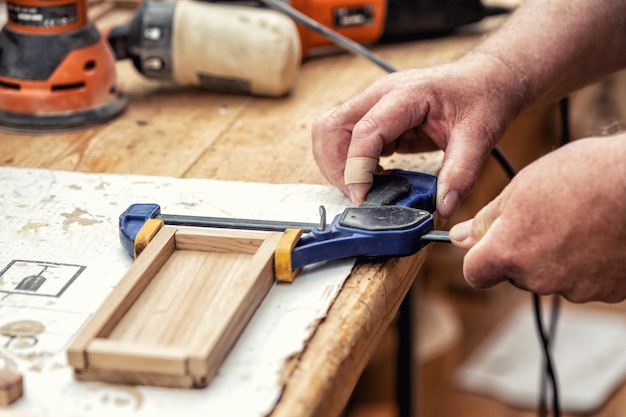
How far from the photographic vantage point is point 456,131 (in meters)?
0.94

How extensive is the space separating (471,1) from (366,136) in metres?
0.72

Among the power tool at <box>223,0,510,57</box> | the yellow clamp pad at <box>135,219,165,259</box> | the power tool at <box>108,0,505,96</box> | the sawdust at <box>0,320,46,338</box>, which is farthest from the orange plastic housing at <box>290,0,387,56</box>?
the sawdust at <box>0,320,46,338</box>

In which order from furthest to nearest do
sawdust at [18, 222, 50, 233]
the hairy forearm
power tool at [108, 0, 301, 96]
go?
power tool at [108, 0, 301, 96], the hairy forearm, sawdust at [18, 222, 50, 233]

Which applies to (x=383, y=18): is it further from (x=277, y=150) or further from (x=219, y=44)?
A: (x=277, y=150)

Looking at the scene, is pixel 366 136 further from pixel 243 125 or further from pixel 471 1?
pixel 471 1

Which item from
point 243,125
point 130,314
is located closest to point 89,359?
point 130,314

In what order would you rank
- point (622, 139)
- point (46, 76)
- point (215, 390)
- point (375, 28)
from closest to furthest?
point (215, 390)
point (622, 139)
point (46, 76)
point (375, 28)

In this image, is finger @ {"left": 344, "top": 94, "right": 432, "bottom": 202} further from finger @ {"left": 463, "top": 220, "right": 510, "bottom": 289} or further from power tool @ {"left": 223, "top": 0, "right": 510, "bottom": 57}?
power tool @ {"left": 223, "top": 0, "right": 510, "bottom": 57}

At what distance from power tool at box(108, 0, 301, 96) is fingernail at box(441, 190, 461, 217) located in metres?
0.42

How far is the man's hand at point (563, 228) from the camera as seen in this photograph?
0.71 meters

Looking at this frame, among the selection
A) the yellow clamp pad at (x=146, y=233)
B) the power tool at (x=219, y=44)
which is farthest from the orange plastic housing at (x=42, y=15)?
the yellow clamp pad at (x=146, y=233)

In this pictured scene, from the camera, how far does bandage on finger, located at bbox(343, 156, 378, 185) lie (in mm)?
894

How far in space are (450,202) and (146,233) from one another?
306mm

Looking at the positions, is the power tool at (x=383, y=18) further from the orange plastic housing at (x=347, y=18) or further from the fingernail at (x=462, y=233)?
the fingernail at (x=462, y=233)
